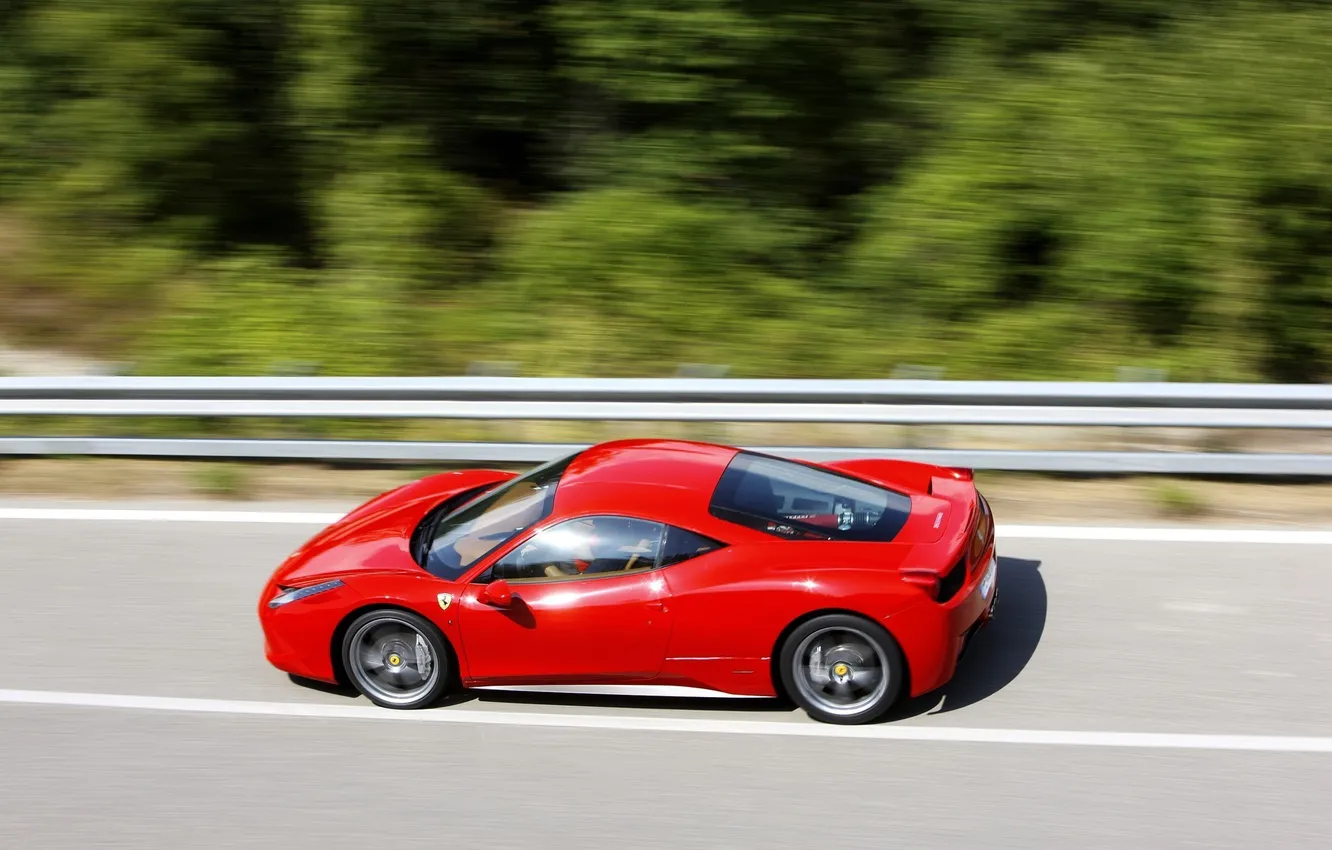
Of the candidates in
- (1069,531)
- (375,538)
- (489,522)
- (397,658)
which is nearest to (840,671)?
(489,522)

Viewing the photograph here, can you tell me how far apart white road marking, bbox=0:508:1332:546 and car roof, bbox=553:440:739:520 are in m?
2.24

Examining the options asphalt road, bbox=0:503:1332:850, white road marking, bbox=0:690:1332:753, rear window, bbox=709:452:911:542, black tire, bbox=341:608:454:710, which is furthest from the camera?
black tire, bbox=341:608:454:710

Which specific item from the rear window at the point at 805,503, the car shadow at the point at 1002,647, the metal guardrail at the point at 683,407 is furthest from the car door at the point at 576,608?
the metal guardrail at the point at 683,407

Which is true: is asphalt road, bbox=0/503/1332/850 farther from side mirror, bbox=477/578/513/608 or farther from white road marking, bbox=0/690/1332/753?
side mirror, bbox=477/578/513/608

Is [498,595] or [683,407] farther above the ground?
[683,407]

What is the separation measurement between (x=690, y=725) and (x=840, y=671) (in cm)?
65

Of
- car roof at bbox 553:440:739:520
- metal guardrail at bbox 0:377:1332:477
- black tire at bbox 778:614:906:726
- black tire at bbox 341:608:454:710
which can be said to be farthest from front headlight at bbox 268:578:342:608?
metal guardrail at bbox 0:377:1332:477

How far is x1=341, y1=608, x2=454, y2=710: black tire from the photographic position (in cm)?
540

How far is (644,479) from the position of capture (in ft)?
17.8

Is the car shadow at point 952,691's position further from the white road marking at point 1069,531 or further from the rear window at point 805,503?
the white road marking at point 1069,531

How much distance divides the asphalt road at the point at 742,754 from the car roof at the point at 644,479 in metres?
0.85

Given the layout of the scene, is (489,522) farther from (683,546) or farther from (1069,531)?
(1069,531)

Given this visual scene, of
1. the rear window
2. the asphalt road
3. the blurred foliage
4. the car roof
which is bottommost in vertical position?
the asphalt road

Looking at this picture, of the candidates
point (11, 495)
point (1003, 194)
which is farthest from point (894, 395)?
point (11, 495)
